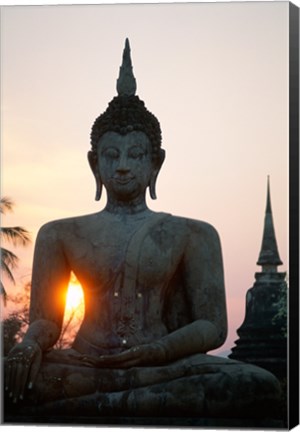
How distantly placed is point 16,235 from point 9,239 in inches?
3.3

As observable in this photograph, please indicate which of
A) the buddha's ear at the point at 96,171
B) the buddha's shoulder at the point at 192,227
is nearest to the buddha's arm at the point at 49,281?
the buddha's ear at the point at 96,171

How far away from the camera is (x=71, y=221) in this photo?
74.8 ft

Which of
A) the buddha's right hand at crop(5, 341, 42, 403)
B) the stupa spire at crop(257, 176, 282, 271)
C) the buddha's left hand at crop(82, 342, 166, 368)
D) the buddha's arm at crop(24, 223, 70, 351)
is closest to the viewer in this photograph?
the buddha's left hand at crop(82, 342, 166, 368)

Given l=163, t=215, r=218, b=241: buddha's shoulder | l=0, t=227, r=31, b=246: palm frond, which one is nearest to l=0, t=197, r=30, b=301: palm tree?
l=0, t=227, r=31, b=246: palm frond

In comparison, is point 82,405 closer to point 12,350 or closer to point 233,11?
point 12,350

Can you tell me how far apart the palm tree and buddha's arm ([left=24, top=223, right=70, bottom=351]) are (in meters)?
0.36

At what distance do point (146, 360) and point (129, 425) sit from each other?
2.02 feet

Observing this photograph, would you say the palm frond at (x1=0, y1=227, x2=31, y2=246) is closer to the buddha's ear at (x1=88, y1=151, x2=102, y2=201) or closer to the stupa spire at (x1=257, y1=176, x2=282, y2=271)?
the buddha's ear at (x1=88, y1=151, x2=102, y2=201)

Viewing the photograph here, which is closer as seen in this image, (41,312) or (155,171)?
(41,312)

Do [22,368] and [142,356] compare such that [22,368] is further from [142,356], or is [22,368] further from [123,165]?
[123,165]

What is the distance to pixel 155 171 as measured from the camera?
22859 millimetres

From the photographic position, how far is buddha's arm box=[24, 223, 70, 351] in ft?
74.2

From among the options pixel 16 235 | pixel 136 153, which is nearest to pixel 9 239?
pixel 16 235

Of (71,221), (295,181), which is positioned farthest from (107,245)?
(295,181)
